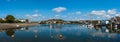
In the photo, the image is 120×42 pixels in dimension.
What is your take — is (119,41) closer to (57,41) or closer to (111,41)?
(111,41)

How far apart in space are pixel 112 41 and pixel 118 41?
201 centimetres

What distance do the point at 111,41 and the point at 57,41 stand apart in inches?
588

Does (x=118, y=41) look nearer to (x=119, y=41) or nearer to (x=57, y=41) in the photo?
(x=119, y=41)

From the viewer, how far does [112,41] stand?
5734cm

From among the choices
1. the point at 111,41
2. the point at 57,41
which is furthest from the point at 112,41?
the point at 57,41

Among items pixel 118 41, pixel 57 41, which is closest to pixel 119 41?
pixel 118 41

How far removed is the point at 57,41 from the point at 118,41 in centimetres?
1717

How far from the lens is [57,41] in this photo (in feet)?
182

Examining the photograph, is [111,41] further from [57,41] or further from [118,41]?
[57,41]

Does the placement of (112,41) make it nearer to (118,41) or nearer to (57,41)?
(118,41)

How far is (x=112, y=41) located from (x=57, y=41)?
1523 centimetres

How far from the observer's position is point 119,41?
190 feet

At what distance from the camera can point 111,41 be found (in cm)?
5728

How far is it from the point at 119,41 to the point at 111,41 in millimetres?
2442
